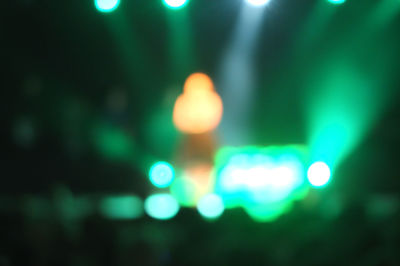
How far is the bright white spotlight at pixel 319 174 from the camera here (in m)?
3.48

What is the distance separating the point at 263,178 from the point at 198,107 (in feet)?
2.87

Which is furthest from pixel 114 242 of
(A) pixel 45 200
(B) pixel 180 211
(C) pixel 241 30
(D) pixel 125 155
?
(C) pixel 241 30

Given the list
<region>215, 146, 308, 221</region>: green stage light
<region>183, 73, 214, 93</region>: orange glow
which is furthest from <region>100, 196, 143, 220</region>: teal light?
<region>183, 73, 214, 93</region>: orange glow

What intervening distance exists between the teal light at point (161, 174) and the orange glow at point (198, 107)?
35 centimetres

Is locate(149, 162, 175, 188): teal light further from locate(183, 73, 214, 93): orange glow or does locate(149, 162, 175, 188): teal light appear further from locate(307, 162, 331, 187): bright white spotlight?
locate(307, 162, 331, 187): bright white spotlight

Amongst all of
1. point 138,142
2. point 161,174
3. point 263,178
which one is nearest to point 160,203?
point 161,174

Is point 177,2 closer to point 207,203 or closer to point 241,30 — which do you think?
point 241,30

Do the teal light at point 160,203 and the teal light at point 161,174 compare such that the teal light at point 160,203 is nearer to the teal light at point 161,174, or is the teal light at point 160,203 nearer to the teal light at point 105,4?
the teal light at point 161,174

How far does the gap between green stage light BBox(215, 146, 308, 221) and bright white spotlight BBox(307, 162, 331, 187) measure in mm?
141

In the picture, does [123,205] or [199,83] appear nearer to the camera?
[123,205]

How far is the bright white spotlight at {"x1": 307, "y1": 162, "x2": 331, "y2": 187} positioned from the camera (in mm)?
3479

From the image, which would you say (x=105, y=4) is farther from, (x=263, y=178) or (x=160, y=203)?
(x=263, y=178)

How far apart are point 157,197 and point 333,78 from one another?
165 centimetres

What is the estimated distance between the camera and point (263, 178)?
12.7 ft
